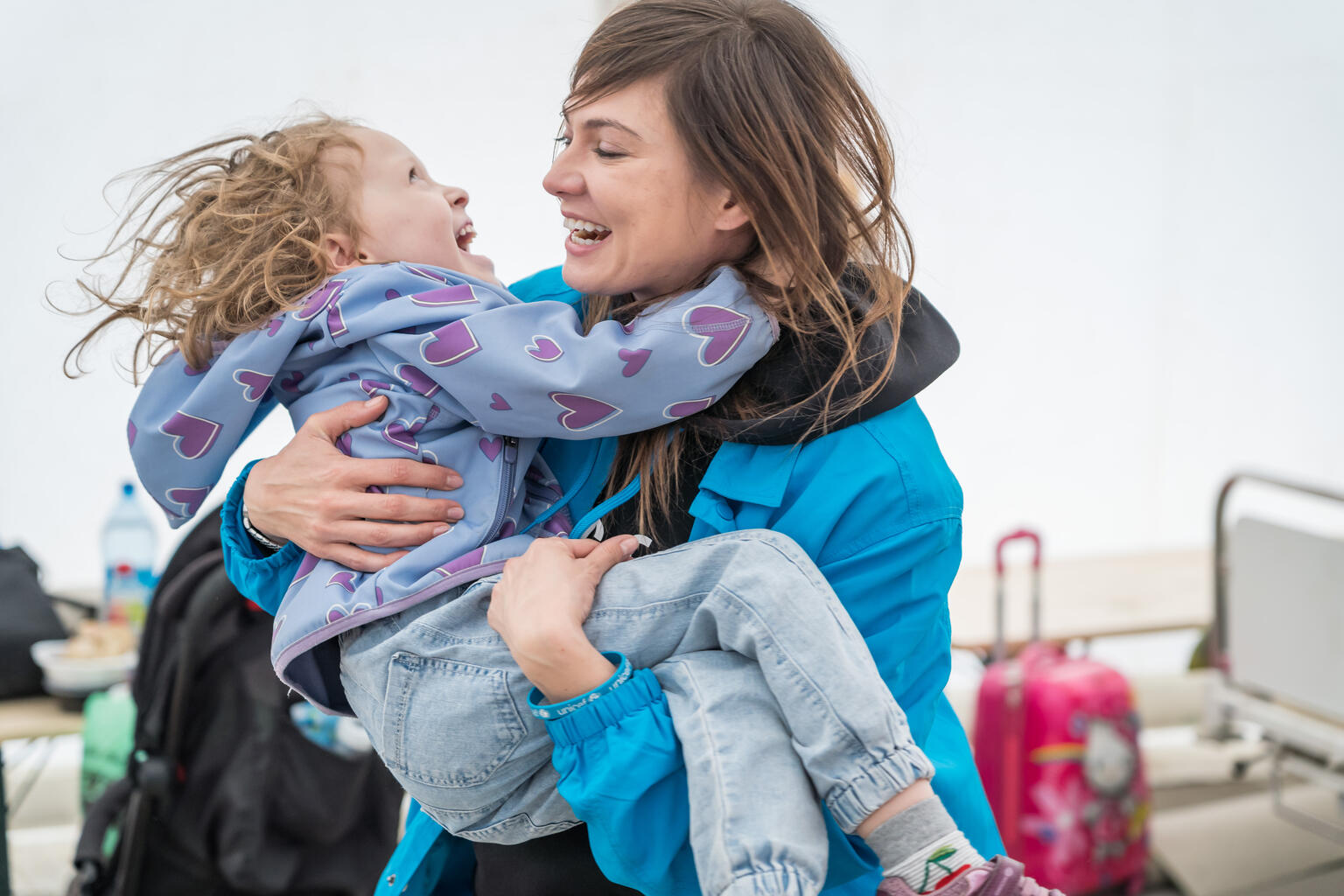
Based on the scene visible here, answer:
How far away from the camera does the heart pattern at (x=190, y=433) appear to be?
1.13 metres

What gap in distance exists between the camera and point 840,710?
880 millimetres

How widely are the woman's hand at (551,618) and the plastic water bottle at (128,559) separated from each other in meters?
1.96

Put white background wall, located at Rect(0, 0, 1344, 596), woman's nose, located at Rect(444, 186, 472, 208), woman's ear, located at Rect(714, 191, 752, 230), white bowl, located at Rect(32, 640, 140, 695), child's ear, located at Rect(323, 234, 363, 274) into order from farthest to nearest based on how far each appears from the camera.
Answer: white background wall, located at Rect(0, 0, 1344, 596) → white bowl, located at Rect(32, 640, 140, 695) → woman's nose, located at Rect(444, 186, 472, 208) → child's ear, located at Rect(323, 234, 363, 274) → woman's ear, located at Rect(714, 191, 752, 230)

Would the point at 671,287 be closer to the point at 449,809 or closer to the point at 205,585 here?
the point at 449,809

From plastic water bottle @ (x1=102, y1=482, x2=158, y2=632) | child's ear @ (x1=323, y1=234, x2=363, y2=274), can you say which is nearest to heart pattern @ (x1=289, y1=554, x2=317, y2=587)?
child's ear @ (x1=323, y1=234, x2=363, y2=274)

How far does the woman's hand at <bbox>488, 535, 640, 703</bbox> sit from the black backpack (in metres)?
1.47

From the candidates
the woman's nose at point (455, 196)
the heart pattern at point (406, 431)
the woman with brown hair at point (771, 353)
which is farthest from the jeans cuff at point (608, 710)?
the woman's nose at point (455, 196)

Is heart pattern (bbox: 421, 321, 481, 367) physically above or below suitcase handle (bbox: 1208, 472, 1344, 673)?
above

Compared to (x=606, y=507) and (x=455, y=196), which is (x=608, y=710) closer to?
(x=606, y=507)

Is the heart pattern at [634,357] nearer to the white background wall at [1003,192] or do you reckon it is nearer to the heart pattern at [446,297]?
the heart pattern at [446,297]

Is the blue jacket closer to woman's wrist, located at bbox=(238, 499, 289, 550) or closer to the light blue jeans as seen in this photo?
the light blue jeans

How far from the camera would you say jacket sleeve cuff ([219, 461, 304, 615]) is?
123 centimetres

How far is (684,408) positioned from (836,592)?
23cm

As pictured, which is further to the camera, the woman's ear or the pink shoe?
the woman's ear
